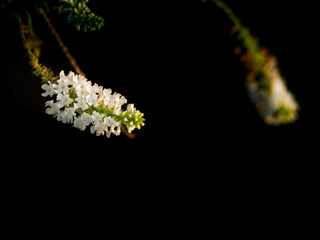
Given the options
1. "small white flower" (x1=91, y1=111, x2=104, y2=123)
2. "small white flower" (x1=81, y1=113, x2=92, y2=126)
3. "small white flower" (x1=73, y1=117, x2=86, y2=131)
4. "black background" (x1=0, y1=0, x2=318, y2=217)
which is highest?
"black background" (x1=0, y1=0, x2=318, y2=217)

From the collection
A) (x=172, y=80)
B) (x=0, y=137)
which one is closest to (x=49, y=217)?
(x=0, y=137)

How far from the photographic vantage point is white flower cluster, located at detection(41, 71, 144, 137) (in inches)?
39.8

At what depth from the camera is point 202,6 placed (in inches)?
61.6

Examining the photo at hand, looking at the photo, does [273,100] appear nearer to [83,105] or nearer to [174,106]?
[174,106]

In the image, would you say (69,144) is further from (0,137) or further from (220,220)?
(220,220)

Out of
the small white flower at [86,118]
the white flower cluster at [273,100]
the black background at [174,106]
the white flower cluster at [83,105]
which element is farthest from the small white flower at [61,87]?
the white flower cluster at [273,100]

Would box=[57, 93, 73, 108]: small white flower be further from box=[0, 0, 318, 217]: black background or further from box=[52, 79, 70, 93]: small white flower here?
box=[0, 0, 318, 217]: black background

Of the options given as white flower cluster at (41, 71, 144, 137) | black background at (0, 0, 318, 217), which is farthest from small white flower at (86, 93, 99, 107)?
black background at (0, 0, 318, 217)

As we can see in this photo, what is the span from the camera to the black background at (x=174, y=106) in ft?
5.16

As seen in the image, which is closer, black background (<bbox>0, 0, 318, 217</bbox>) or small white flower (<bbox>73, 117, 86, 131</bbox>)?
small white flower (<bbox>73, 117, 86, 131</bbox>)

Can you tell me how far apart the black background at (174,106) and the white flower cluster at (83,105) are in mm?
370

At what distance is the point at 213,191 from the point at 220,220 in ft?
1.13

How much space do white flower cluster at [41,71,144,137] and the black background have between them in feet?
1.21

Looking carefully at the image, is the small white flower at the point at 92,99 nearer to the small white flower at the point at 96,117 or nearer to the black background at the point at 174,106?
the small white flower at the point at 96,117
